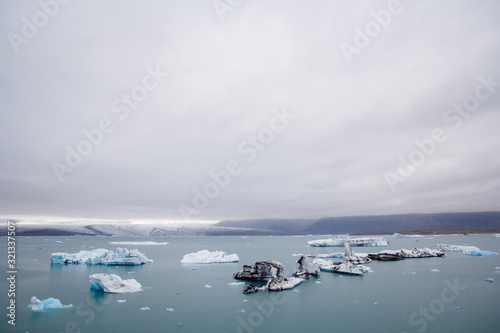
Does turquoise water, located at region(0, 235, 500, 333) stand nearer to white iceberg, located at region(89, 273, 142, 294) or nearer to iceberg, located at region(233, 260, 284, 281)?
white iceberg, located at region(89, 273, 142, 294)

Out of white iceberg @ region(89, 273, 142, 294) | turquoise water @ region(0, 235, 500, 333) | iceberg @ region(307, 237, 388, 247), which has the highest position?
white iceberg @ region(89, 273, 142, 294)

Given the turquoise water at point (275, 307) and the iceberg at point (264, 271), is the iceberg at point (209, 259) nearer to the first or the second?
the turquoise water at point (275, 307)

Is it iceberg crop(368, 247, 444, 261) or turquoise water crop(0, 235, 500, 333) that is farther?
iceberg crop(368, 247, 444, 261)

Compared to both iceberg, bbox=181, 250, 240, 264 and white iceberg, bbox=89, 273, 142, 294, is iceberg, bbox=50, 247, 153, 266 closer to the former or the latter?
iceberg, bbox=181, 250, 240, 264

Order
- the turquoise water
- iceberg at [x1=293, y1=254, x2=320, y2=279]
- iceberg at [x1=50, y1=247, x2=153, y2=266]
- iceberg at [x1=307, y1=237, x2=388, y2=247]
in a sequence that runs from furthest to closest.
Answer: iceberg at [x1=307, y1=237, x2=388, y2=247]
iceberg at [x1=50, y1=247, x2=153, y2=266]
iceberg at [x1=293, y1=254, x2=320, y2=279]
the turquoise water

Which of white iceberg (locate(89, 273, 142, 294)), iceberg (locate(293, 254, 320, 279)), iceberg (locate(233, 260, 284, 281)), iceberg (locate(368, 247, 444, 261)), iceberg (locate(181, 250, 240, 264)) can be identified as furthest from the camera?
iceberg (locate(368, 247, 444, 261))

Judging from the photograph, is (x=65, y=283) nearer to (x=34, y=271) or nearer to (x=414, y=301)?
(x=34, y=271)

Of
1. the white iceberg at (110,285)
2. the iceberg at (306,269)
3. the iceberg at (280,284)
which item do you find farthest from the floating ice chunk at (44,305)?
the iceberg at (306,269)

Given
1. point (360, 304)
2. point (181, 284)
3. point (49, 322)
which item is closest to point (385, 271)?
point (360, 304)

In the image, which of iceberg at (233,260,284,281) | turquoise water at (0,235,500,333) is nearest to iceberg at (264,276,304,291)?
turquoise water at (0,235,500,333)

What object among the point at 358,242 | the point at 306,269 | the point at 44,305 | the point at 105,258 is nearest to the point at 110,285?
the point at 44,305

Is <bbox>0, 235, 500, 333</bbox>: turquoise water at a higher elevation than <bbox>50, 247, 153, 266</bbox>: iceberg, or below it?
below
